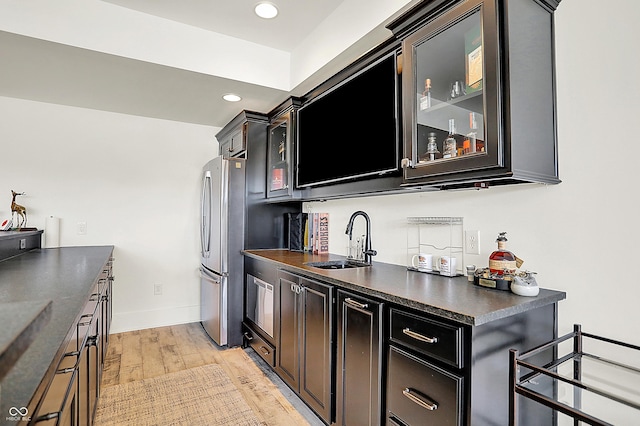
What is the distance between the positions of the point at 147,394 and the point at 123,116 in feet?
9.23

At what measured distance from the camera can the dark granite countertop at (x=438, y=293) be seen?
1198 millimetres

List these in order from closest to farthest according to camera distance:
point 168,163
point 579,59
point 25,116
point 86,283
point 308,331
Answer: point 579,59 → point 86,283 → point 308,331 → point 25,116 → point 168,163

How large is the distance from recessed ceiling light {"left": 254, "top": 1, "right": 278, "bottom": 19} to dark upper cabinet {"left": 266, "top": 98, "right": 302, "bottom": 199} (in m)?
0.63

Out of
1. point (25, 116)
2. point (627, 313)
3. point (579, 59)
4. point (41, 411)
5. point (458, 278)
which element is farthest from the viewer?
point (25, 116)

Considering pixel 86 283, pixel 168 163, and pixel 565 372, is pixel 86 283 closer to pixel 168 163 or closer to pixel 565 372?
pixel 565 372

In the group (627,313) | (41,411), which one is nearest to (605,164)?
(627,313)

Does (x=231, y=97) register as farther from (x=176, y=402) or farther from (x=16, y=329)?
(x=16, y=329)

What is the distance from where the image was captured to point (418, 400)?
4.31 ft

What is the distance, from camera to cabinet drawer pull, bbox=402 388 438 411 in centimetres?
125

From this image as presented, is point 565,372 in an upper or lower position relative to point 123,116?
lower

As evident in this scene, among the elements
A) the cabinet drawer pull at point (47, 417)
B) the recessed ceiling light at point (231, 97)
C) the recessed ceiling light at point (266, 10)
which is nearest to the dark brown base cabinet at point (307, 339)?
the cabinet drawer pull at point (47, 417)

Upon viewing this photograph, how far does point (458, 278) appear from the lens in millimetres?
1811

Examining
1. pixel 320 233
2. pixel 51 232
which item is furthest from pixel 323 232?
pixel 51 232

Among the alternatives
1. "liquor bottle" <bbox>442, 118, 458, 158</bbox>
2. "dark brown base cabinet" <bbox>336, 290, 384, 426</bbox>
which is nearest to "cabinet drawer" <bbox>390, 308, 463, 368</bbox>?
"dark brown base cabinet" <bbox>336, 290, 384, 426</bbox>
